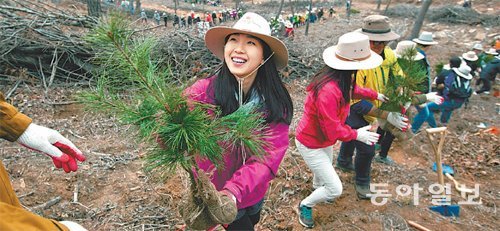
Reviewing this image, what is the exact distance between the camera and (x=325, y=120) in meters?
2.27

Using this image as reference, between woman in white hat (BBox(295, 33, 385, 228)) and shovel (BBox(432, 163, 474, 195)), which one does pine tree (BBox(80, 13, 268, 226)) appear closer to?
woman in white hat (BBox(295, 33, 385, 228))

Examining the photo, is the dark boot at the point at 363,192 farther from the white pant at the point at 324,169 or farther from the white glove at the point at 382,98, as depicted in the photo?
the white glove at the point at 382,98

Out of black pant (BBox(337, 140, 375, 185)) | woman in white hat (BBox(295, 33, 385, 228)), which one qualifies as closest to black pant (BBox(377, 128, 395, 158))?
black pant (BBox(337, 140, 375, 185))

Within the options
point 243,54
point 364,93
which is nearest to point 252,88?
point 243,54

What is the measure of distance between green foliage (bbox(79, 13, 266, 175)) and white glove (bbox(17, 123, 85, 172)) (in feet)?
2.03

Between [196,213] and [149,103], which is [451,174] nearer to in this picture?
[196,213]

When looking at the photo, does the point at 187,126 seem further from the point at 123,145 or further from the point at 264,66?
the point at 123,145

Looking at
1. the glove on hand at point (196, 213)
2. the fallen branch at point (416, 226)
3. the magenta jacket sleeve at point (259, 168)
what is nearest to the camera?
the glove on hand at point (196, 213)

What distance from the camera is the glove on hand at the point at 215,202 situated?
3.80ft

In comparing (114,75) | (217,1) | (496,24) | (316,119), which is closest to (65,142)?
(114,75)

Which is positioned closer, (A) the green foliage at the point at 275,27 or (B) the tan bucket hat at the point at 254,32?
(B) the tan bucket hat at the point at 254,32

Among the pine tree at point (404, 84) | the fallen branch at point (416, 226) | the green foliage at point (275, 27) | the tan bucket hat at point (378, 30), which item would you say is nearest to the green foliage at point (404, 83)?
the pine tree at point (404, 84)

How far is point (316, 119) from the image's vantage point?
7.97 ft

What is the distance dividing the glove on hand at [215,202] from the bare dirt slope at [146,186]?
640mm
